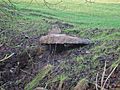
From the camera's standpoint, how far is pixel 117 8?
49.0 feet

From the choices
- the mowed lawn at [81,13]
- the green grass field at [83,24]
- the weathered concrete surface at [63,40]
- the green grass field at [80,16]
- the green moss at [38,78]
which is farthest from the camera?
the mowed lawn at [81,13]

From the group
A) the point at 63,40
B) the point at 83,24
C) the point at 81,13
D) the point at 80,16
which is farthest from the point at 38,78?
the point at 81,13

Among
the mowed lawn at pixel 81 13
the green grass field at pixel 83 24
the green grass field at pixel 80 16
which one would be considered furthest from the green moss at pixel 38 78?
the mowed lawn at pixel 81 13

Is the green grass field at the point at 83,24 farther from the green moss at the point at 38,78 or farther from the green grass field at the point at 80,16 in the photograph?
the green moss at the point at 38,78

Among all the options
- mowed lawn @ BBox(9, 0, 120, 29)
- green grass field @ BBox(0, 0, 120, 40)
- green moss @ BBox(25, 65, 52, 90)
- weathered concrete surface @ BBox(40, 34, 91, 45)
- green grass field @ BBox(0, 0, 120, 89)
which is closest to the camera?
green grass field @ BBox(0, 0, 120, 89)

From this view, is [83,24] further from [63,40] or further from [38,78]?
[38,78]

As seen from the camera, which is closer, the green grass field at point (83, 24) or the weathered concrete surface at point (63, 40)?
the green grass field at point (83, 24)

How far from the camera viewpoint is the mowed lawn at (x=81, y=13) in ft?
39.2

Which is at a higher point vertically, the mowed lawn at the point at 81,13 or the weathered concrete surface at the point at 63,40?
the weathered concrete surface at the point at 63,40

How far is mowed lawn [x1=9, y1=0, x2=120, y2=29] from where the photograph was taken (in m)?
12.0

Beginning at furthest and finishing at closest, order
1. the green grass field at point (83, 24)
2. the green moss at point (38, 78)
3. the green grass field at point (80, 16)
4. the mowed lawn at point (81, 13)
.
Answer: the mowed lawn at point (81, 13)
the green grass field at point (80, 16)
the green moss at point (38, 78)
the green grass field at point (83, 24)

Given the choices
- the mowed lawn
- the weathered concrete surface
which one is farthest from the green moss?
the mowed lawn

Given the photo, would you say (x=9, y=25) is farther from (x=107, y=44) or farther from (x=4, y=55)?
(x=107, y=44)

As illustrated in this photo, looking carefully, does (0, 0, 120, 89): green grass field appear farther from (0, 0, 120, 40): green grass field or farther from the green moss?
the green moss
